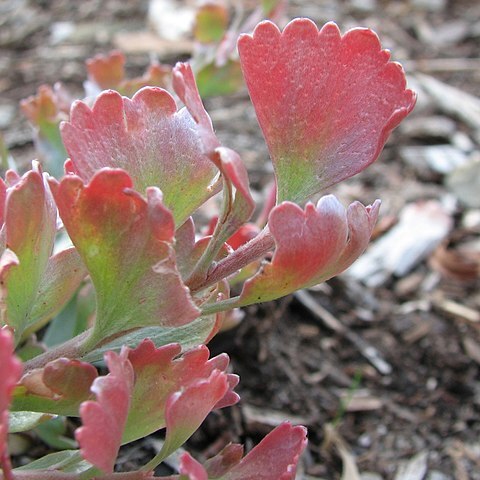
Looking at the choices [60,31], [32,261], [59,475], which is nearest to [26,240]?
[32,261]

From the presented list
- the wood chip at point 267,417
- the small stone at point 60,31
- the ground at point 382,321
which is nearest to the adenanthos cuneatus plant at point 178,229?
the ground at point 382,321

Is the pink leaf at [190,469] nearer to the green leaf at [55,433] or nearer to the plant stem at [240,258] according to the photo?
the plant stem at [240,258]

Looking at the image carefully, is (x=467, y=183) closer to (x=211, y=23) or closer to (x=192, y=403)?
(x=211, y=23)

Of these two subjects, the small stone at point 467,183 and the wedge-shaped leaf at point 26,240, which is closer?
the wedge-shaped leaf at point 26,240

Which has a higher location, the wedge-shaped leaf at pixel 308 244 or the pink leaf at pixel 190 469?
the wedge-shaped leaf at pixel 308 244

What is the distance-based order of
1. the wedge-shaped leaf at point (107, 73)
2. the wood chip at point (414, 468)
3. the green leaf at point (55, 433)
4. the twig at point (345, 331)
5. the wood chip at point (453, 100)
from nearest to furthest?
the green leaf at point (55, 433)
the wood chip at point (414, 468)
the wedge-shaped leaf at point (107, 73)
the twig at point (345, 331)
the wood chip at point (453, 100)

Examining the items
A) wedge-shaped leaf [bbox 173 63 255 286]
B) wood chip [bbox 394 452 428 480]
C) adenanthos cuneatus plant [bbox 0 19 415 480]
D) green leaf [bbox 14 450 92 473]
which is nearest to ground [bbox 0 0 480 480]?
wood chip [bbox 394 452 428 480]

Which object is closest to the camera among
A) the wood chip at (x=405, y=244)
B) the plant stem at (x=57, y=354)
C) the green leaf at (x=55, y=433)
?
the plant stem at (x=57, y=354)

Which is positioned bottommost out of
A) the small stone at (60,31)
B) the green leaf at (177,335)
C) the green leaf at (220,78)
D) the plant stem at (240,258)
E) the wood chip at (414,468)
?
the wood chip at (414,468)

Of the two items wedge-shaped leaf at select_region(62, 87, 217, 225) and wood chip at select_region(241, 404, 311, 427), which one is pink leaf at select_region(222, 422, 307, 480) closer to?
wedge-shaped leaf at select_region(62, 87, 217, 225)
